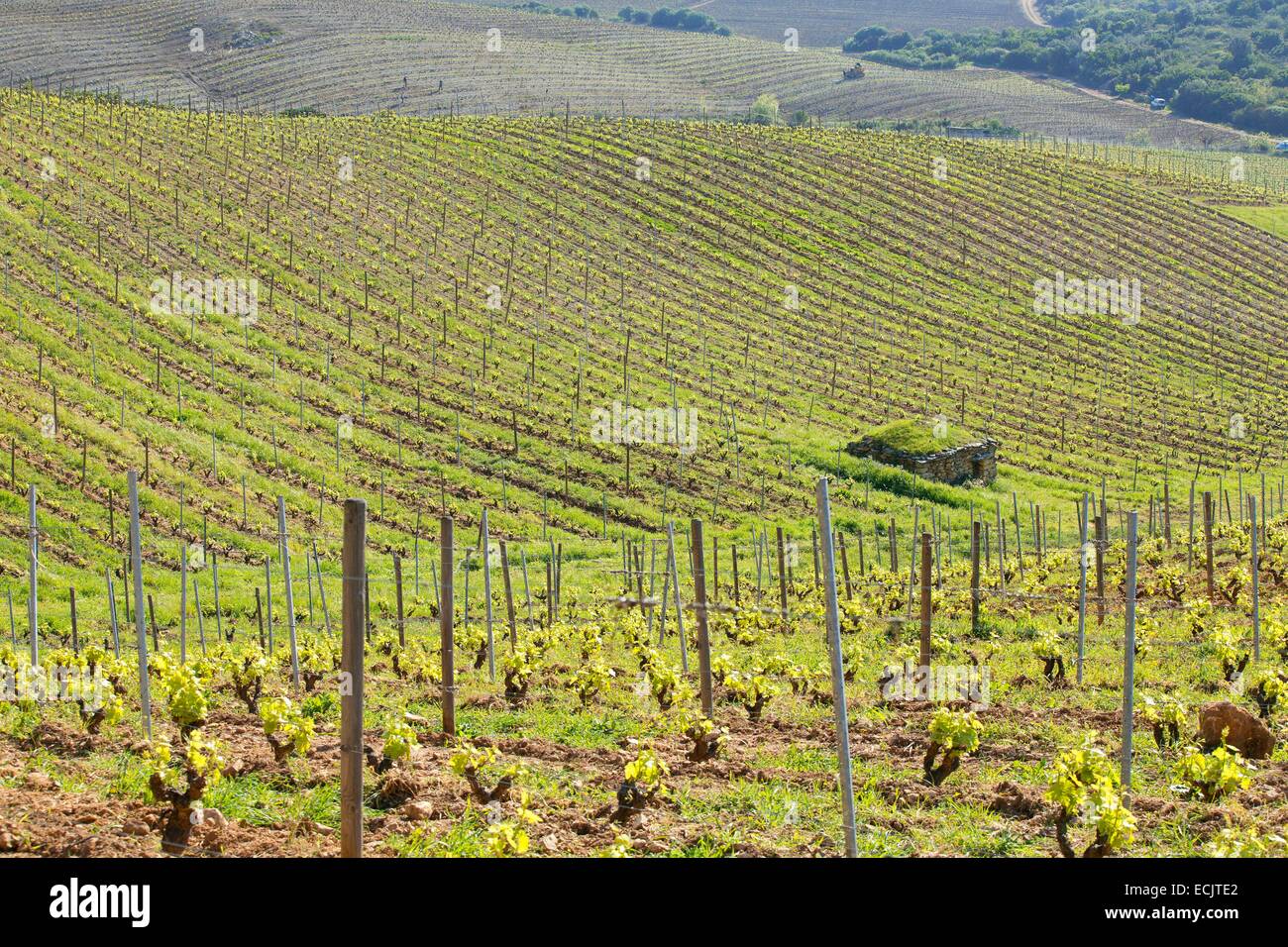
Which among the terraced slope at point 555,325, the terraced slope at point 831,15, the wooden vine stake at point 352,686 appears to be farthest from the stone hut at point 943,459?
the terraced slope at point 831,15

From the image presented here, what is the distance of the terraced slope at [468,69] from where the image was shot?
295 ft

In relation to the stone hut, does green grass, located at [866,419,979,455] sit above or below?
above

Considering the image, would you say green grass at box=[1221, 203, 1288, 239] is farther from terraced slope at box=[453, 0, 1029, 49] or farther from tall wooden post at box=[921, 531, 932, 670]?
terraced slope at box=[453, 0, 1029, 49]

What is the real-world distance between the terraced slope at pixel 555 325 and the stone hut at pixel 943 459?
4.28 ft

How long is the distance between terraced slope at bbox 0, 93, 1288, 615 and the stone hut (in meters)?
1.31

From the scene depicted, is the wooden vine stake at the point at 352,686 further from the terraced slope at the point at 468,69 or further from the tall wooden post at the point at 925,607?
the terraced slope at the point at 468,69

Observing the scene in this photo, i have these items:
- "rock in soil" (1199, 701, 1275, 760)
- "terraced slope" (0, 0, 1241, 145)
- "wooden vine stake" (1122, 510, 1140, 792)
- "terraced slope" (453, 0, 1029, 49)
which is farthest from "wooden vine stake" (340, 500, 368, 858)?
"terraced slope" (453, 0, 1029, 49)

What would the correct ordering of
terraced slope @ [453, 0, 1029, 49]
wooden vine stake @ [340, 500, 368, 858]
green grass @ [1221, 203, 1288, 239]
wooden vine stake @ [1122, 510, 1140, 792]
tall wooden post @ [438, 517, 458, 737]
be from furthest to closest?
terraced slope @ [453, 0, 1029, 49], green grass @ [1221, 203, 1288, 239], tall wooden post @ [438, 517, 458, 737], wooden vine stake @ [1122, 510, 1140, 792], wooden vine stake @ [340, 500, 368, 858]

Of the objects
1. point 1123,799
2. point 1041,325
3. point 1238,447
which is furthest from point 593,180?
point 1123,799

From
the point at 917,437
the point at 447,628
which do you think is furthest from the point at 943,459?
the point at 447,628

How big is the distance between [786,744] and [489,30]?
118139mm

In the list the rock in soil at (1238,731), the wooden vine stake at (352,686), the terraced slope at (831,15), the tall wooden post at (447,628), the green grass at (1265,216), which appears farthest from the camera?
the terraced slope at (831,15)

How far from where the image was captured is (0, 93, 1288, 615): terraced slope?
33906mm
